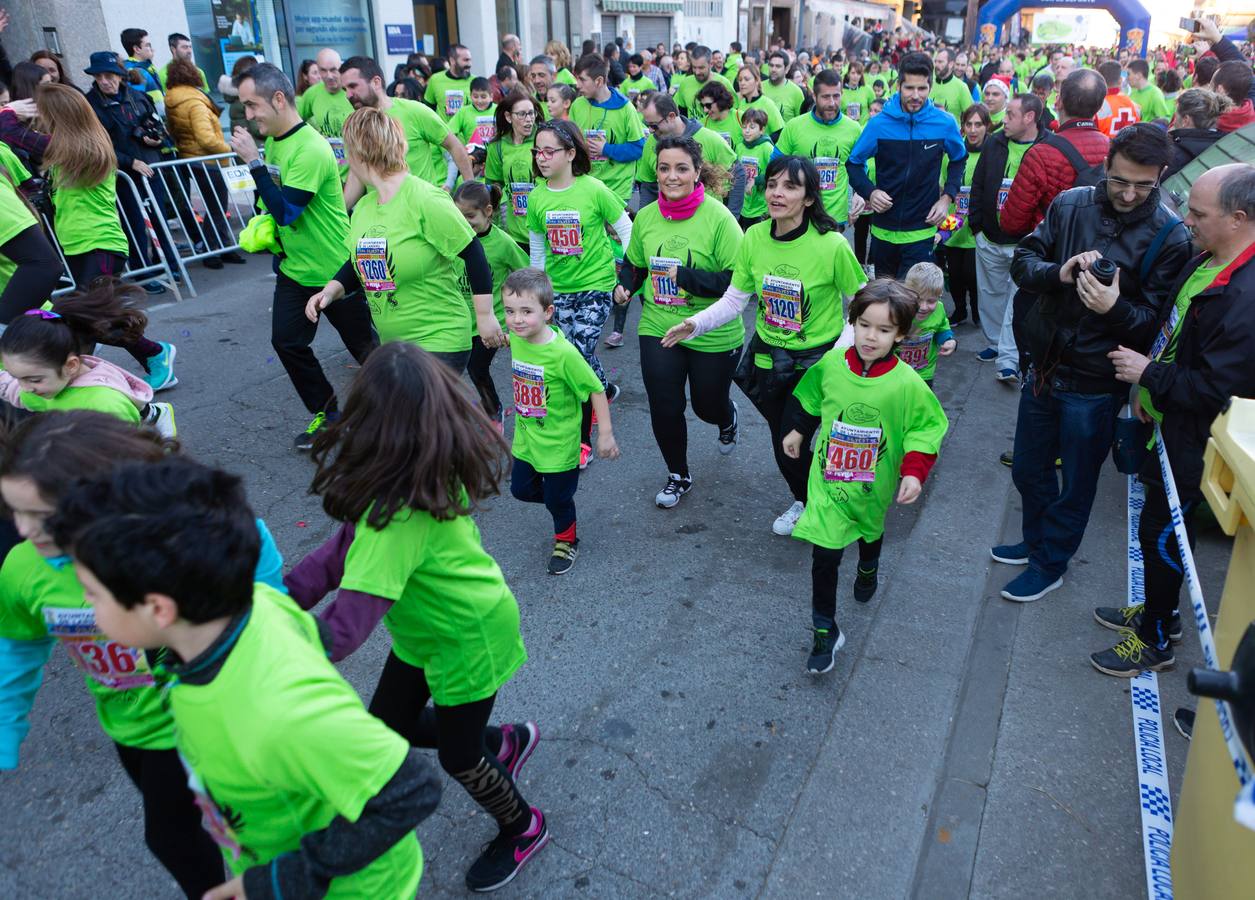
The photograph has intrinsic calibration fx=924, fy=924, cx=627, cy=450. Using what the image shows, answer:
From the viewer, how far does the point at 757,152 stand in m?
8.58

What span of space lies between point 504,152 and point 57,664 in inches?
194

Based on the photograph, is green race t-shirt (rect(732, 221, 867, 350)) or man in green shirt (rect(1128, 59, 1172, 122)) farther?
man in green shirt (rect(1128, 59, 1172, 122))

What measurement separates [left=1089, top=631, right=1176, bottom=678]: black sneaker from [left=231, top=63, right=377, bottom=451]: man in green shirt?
3834 millimetres

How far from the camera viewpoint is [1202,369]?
122 inches

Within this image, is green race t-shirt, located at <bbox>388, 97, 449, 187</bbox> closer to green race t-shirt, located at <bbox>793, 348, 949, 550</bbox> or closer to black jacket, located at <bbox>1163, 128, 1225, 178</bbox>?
green race t-shirt, located at <bbox>793, 348, 949, 550</bbox>

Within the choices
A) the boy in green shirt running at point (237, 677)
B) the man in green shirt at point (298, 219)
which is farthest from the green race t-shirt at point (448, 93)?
the boy in green shirt running at point (237, 677)

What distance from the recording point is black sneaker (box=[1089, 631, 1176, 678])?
3586 mm

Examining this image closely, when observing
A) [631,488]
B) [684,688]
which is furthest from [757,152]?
[684,688]

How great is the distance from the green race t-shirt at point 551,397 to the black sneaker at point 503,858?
5.78 feet

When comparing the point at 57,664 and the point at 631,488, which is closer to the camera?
the point at 57,664

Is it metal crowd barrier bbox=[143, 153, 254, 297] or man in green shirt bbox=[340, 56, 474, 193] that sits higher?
man in green shirt bbox=[340, 56, 474, 193]

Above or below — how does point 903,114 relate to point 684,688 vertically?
above

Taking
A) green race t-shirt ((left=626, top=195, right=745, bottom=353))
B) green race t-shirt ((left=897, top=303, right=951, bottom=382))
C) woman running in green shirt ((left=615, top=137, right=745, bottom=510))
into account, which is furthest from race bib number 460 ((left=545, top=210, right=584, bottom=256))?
green race t-shirt ((left=897, top=303, right=951, bottom=382))

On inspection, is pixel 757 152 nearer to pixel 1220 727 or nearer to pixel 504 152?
pixel 504 152
